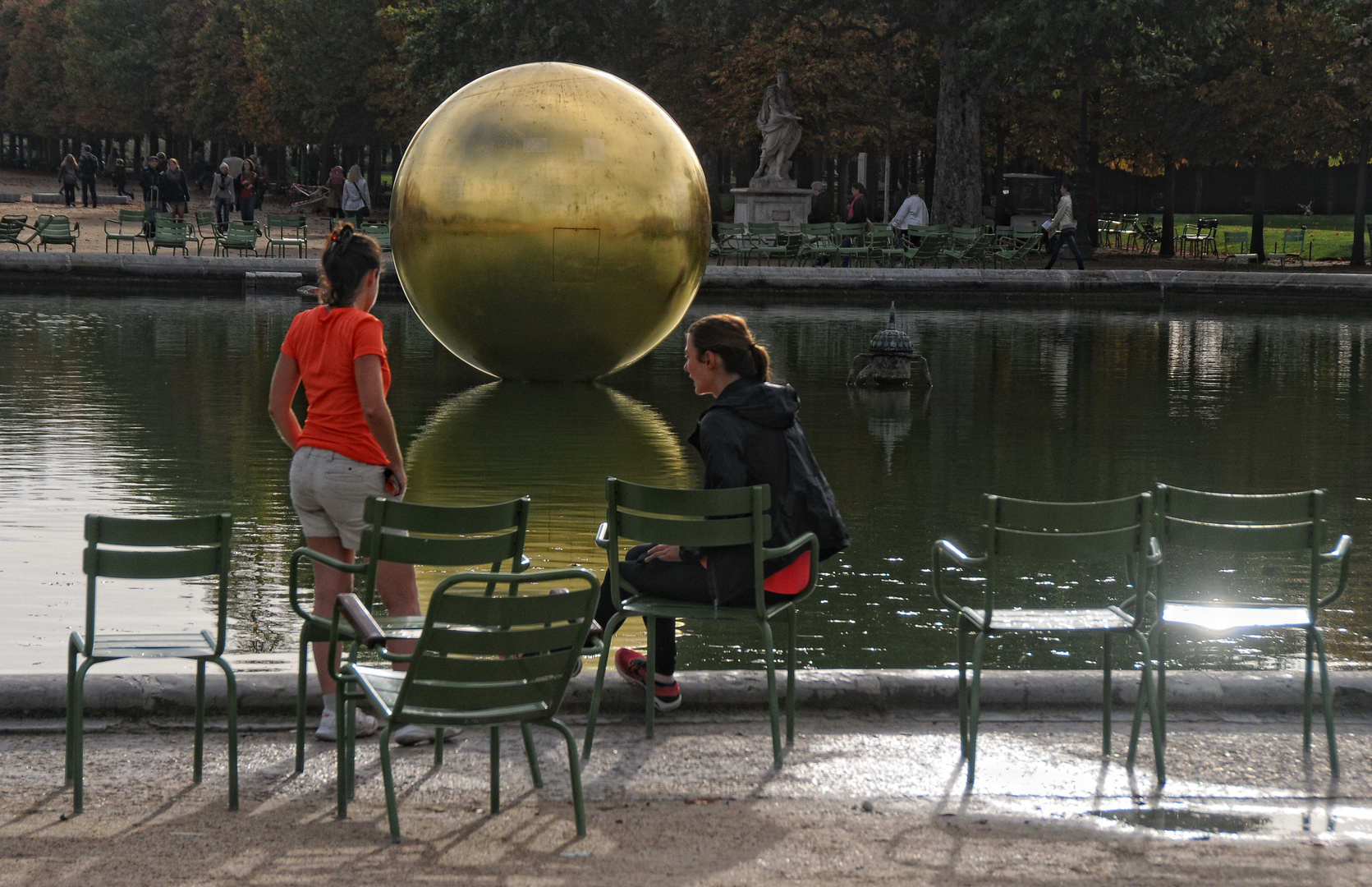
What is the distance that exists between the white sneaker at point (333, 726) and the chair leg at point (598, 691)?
0.74 meters

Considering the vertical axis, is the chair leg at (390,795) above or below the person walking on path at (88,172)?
below

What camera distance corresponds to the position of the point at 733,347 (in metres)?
6.22

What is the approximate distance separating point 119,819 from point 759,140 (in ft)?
135

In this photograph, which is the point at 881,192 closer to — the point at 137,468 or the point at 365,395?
the point at 137,468

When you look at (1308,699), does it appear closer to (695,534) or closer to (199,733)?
(695,534)

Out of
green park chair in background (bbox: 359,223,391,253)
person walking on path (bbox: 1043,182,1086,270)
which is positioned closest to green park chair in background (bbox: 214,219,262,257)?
green park chair in background (bbox: 359,223,391,253)

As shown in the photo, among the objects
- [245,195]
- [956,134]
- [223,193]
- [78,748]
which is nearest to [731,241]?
[956,134]

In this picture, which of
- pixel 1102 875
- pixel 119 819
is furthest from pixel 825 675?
pixel 119 819

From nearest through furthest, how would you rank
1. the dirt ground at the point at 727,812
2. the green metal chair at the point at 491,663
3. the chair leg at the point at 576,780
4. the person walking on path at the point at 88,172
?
1. the dirt ground at the point at 727,812
2. the green metal chair at the point at 491,663
3. the chair leg at the point at 576,780
4. the person walking on path at the point at 88,172

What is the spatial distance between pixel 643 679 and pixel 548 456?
21.6ft

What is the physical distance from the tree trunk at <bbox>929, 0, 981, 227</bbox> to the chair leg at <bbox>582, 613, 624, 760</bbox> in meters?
33.0

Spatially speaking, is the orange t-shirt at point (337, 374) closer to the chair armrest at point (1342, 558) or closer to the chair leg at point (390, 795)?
the chair leg at point (390, 795)

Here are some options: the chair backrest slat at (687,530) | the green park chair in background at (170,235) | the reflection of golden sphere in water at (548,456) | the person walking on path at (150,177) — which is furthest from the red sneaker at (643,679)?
the person walking on path at (150,177)

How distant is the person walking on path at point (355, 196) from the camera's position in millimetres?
38250
